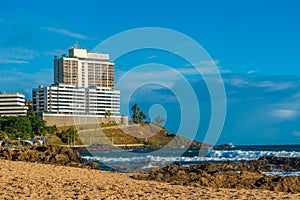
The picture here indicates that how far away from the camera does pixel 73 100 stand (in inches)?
5413

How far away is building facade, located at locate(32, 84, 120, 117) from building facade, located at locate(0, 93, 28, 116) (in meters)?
5.65

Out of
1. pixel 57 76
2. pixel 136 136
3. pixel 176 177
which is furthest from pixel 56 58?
pixel 176 177

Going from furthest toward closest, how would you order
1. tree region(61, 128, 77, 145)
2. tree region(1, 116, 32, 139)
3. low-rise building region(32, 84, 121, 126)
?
low-rise building region(32, 84, 121, 126) < tree region(61, 128, 77, 145) < tree region(1, 116, 32, 139)

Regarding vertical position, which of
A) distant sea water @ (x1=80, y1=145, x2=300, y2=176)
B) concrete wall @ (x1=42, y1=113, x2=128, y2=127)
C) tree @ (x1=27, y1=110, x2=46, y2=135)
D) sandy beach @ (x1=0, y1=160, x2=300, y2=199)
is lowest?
sandy beach @ (x1=0, y1=160, x2=300, y2=199)

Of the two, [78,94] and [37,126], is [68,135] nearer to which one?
[37,126]

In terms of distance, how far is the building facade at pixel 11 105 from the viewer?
134 m

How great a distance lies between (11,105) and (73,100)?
17.4 m

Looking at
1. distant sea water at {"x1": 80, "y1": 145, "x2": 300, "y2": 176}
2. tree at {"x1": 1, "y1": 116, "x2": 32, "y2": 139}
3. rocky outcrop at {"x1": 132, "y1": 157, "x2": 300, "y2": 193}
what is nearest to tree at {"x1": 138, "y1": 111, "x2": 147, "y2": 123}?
tree at {"x1": 1, "y1": 116, "x2": 32, "y2": 139}

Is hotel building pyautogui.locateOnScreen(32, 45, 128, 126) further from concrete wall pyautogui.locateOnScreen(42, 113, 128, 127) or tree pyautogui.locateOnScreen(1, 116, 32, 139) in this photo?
tree pyautogui.locateOnScreen(1, 116, 32, 139)

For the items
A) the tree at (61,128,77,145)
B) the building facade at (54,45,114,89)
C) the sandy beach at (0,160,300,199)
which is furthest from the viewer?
A: the building facade at (54,45,114,89)

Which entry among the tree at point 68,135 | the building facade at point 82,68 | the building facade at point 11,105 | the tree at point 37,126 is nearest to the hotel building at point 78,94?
the building facade at point 82,68

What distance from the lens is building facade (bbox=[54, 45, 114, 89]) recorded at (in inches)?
6344

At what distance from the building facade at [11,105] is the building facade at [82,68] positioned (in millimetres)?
29249

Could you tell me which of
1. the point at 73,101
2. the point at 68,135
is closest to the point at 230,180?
the point at 68,135
